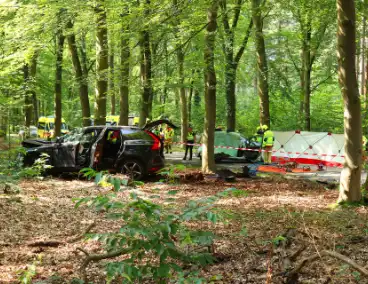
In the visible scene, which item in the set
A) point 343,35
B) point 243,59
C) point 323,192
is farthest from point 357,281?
point 243,59

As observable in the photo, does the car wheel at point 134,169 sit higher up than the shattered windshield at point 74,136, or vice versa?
the shattered windshield at point 74,136

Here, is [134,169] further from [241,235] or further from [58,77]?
[58,77]

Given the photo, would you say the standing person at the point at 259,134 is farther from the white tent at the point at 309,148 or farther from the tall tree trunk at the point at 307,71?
the tall tree trunk at the point at 307,71

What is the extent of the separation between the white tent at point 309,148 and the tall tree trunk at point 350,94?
9.88m

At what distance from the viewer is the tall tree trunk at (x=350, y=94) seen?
8445mm

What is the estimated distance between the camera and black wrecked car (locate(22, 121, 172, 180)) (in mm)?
12656

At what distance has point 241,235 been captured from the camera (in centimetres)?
643

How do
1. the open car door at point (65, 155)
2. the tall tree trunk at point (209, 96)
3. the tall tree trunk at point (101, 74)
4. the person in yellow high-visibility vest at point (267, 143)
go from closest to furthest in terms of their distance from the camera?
the open car door at point (65, 155), the tall tree trunk at point (209, 96), the tall tree trunk at point (101, 74), the person in yellow high-visibility vest at point (267, 143)

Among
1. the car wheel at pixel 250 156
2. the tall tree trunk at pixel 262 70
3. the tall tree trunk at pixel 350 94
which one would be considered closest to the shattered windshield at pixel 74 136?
the tall tree trunk at pixel 350 94

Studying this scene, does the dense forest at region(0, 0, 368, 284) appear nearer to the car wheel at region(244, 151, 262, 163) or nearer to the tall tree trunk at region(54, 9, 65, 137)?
the car wheel at region(244, 151, 262, 163)

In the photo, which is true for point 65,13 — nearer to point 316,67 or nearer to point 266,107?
point 266,107

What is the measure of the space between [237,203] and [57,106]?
15.2 m

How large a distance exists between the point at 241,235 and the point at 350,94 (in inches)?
155

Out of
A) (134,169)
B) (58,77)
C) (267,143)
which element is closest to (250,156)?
(267,143)
